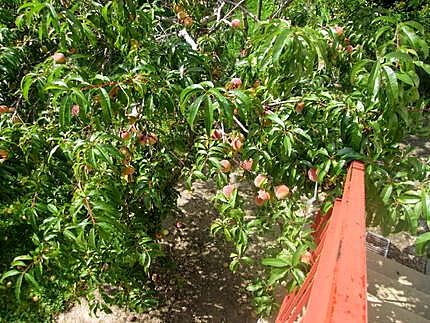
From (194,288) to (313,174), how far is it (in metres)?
1.60

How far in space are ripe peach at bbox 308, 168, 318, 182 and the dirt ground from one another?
1428mm

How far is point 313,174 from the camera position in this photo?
165 centimetres

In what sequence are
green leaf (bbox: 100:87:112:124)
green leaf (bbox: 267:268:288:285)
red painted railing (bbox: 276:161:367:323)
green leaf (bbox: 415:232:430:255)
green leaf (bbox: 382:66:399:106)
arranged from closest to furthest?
red painted railing (bbox: 276:161:367:323) < green leaf (bbox: 415:232:430:255) < green leaf (bbox: 382:66:399:106) < green leaf (bbox: 100:87:112:124) < green leaf (bbox: 267:268:288:285)

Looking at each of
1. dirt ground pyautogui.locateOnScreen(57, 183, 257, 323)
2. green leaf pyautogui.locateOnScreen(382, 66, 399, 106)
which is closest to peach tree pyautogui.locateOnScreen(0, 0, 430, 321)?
green leaf pyautogui.locateOnScreen(382, 66, 399, 106)

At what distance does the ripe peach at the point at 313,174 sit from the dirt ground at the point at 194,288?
4.69 ft

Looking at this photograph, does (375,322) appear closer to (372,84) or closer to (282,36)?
(372,84)

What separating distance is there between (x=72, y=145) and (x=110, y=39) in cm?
67

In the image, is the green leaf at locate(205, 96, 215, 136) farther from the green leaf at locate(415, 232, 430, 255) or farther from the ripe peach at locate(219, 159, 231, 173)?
the green leaf at locate(415, 232, 430, 255)

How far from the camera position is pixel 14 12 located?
6.90 ft

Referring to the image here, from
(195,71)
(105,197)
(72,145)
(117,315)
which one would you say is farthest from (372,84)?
(117,315)

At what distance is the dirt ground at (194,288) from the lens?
263cm

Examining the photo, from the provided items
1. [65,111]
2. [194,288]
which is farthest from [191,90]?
[194,288]

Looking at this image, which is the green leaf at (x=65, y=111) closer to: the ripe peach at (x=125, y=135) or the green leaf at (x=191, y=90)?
the green leaf at (x=191, y=90)

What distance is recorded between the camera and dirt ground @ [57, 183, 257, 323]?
263 cm
